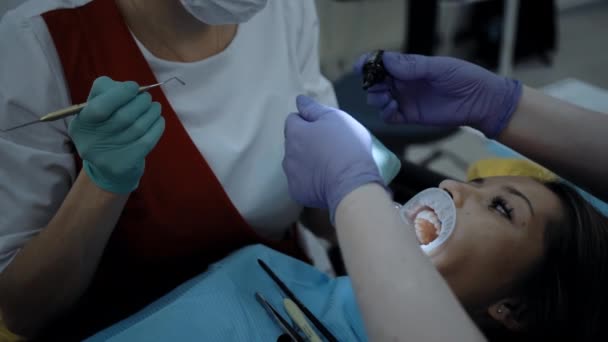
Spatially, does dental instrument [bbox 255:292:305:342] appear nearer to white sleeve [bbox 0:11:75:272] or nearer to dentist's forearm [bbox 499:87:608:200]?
white sleeve [bbox 0:11:75:272]

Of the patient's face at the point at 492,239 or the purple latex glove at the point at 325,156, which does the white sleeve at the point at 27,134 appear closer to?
the purple latex glove at the point at 325,156

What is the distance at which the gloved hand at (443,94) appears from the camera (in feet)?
3.21

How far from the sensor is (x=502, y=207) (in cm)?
94

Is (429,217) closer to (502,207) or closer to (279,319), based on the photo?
(502,207)

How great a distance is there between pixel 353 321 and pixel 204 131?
19.7 inches

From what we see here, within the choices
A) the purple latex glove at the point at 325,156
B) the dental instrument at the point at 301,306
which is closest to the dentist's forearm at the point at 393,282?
the purple latex glove at the point at 325,156

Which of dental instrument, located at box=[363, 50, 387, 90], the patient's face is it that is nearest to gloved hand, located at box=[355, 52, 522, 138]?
dental instrument, located at box=[363, 50, 387, 90]

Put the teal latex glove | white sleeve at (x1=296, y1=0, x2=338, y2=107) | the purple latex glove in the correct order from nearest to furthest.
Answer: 1. the purple latex glove
2. the teal latex glove
3. white sleeve at (x1=296, y1=0, x2=338, y2=107)

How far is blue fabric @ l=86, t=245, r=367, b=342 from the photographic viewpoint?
2.75 feet

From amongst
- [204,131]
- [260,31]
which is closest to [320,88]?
[260,31]

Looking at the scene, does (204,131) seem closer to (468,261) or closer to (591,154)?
(468,261)

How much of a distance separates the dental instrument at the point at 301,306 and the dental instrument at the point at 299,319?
0.02m

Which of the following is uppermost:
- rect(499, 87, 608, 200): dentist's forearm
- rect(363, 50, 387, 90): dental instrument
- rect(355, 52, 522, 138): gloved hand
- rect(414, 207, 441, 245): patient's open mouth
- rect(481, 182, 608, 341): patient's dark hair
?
rect(363, 50, 387, 90): dental instrument

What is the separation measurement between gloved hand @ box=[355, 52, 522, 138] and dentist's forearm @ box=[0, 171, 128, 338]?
56 cm
